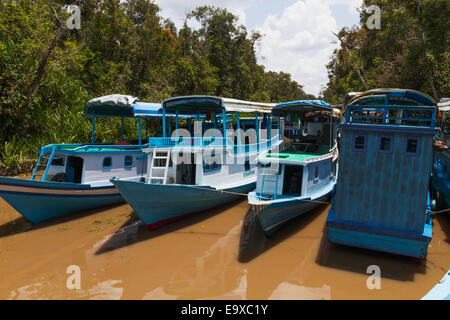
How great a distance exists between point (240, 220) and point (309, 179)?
2824 millimetres

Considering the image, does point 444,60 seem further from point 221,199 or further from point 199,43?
point 199,43

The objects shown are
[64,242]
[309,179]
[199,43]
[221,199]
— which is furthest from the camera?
[199,43]

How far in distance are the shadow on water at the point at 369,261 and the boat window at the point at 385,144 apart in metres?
2.71

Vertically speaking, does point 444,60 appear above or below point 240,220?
above

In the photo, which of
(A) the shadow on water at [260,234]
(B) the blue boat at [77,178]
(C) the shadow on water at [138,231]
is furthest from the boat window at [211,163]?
(B) the blue boat at [77,178]

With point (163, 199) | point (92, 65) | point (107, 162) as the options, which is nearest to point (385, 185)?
point (163, 199)

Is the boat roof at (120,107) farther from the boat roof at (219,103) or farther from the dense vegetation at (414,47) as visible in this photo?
the dense vegetation at (414,47)

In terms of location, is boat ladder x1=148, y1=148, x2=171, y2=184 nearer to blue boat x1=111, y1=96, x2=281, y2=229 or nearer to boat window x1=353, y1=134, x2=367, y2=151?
blue boat x1=111, y1=96, x2=281, y2=229

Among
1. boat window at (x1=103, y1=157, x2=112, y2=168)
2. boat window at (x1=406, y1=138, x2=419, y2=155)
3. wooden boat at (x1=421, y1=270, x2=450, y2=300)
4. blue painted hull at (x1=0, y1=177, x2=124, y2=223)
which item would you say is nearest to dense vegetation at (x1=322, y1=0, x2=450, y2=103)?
boat window at (x1=406, y1=138, x2=419, y2=155)

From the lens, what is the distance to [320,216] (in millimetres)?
10289

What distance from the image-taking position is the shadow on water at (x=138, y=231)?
8.24 metres

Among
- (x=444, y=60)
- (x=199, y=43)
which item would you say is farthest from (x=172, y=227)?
(x=199, y=43)

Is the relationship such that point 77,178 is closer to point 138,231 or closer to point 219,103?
point 138,231
